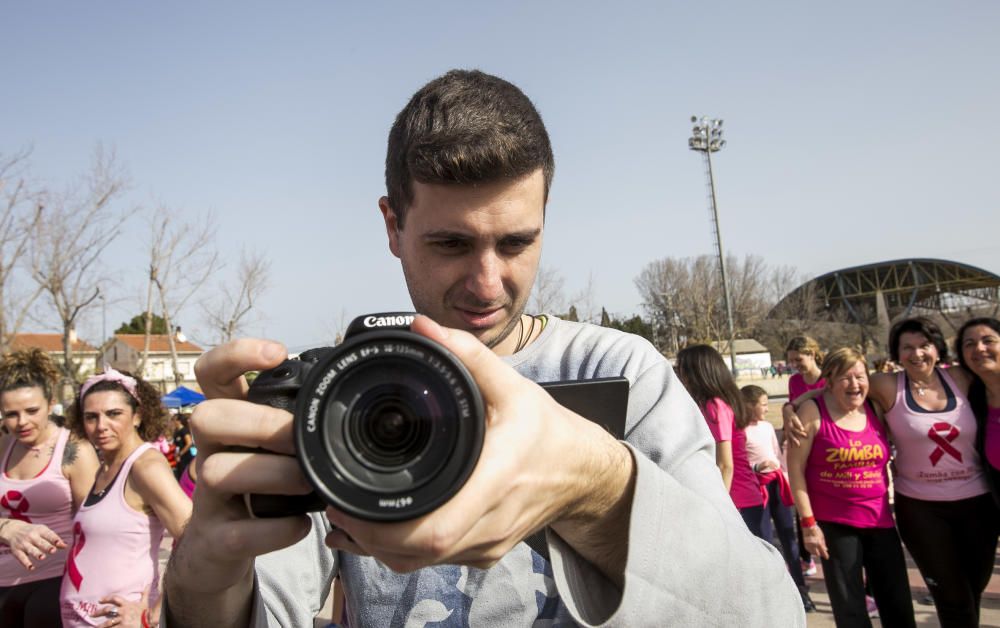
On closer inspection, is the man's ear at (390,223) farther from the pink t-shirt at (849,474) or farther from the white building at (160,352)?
the white building at (160,352)

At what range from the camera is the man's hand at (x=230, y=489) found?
4.13 feet

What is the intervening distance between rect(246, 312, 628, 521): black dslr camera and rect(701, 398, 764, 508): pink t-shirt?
5.14 m

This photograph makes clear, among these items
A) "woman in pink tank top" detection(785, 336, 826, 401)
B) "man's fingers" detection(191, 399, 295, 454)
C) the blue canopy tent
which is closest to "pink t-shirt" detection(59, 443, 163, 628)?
"man's fingers" detection(191, 399, 295, 454)

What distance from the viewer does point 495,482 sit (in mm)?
1062

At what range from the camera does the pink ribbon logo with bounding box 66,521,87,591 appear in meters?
3.96

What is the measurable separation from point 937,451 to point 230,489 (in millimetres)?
4940

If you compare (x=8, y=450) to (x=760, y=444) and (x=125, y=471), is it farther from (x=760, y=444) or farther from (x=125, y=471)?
(x=760, y=444)

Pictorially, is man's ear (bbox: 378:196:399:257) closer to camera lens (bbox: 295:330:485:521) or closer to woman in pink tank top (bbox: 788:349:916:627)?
camera lens (bbox: 295:330:485:521)

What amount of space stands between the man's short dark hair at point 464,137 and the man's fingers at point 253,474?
90 cm

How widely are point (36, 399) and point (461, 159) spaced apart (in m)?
4.65

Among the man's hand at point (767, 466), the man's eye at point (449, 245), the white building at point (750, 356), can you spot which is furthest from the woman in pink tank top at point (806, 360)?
the white building at point (750, 356)

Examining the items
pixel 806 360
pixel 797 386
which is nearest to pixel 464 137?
pixel 806 360

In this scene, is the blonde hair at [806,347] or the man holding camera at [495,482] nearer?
the man holding camera at [495,482]

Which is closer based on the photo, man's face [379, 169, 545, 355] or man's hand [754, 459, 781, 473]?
man's face [379, 169, 545, 355]
